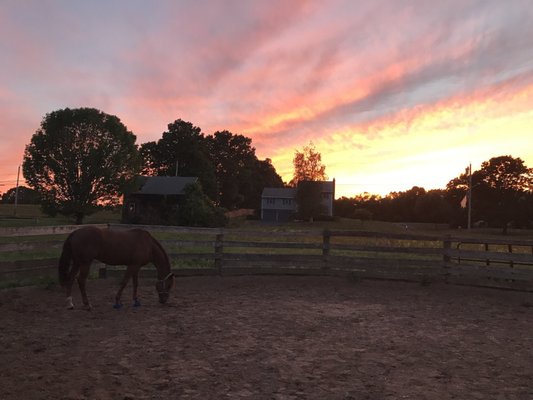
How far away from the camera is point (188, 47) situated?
13195 millimetres

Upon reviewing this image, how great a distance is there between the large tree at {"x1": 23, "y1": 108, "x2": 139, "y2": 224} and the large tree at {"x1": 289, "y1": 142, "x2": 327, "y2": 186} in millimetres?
31375

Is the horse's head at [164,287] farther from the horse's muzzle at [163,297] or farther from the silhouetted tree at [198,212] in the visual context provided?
the silhouetted tree at [198,212]

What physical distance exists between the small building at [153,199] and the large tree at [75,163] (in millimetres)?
3866

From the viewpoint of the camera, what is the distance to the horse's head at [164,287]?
755 centimetres

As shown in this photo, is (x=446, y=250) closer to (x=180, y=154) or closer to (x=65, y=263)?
(x=65, y=263)

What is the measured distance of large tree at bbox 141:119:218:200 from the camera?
6344 centimetres

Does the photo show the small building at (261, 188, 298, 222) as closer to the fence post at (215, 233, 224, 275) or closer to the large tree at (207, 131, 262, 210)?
the large tree at (207, 131, 262, 210)

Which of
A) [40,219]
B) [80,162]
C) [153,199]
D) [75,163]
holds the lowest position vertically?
[40,219]

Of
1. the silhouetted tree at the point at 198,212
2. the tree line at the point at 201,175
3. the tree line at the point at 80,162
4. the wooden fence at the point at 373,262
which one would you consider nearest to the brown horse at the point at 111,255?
the wooden fence at the point at 373,262

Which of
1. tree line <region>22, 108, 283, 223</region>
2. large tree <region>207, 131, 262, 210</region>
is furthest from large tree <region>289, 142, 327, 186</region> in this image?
tree line <region>22, 108, 283, 223</region>

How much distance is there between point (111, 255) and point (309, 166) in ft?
197

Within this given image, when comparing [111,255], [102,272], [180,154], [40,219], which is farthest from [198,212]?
[111,255]

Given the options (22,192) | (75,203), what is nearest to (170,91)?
(75,203)

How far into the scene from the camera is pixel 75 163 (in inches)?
1581
